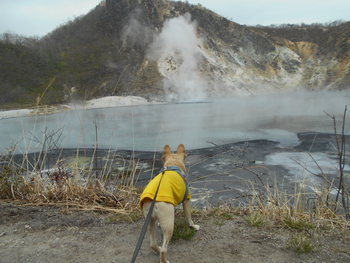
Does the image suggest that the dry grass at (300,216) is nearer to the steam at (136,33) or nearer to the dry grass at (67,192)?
the dry grass at (67,192)

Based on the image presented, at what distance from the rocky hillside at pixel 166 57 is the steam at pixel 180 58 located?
0.46ft

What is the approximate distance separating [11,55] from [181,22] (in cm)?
2500

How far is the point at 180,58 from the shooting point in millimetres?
42094

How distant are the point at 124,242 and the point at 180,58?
40.9 m

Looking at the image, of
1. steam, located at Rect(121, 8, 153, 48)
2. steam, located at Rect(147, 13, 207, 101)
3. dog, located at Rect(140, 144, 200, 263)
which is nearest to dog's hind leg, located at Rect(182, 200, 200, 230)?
dog, located at Rect(140, 144, 200, 263)

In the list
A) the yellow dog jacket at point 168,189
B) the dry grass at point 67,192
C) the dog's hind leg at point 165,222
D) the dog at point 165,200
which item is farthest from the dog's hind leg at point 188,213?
the dry grass at point 67,192

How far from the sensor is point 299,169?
885cm

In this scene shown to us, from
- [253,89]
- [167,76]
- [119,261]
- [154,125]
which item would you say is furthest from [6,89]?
[119,261]

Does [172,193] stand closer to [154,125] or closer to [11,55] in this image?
[154,125]

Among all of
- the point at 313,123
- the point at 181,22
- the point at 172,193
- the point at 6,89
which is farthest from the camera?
the point at 181,22

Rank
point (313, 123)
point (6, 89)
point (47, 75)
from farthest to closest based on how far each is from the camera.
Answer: point (47, 75) < point (6, 89) < point (313, 123)

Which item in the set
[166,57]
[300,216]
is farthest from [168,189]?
[166,57]

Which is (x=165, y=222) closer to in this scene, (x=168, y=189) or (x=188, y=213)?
(x=168, y=189)

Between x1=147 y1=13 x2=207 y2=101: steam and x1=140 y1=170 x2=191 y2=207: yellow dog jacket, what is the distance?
33.9m
